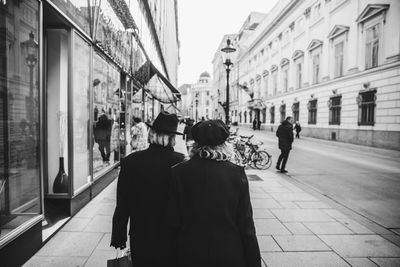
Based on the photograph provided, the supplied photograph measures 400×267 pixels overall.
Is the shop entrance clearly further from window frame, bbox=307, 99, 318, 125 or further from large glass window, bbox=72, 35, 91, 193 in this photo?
window frame, bbox=307, 99, 318, 125

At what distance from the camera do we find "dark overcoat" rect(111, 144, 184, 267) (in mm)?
2246

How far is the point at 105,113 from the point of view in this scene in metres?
7.98

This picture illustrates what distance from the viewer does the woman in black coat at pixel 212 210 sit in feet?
6.14

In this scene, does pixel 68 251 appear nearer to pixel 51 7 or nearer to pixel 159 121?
pixel 159 121

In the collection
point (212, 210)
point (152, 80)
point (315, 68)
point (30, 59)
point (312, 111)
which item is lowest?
point (212, 210)

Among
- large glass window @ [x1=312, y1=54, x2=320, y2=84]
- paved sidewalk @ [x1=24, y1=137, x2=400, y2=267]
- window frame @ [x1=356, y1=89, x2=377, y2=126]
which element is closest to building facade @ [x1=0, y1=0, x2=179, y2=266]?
paved sidewalk @ [x1=24, y1=137, x2=400, y2=267]

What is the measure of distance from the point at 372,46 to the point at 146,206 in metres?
21.3

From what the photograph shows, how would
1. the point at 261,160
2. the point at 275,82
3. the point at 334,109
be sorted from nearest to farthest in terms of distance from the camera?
the point at 261,160 < the point at 334,109 < the point at 275,82

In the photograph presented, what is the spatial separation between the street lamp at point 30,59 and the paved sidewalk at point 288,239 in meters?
1.86

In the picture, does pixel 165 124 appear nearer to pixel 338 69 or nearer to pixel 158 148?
pixel 158 148

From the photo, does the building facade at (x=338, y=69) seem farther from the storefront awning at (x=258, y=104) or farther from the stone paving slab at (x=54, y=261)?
the stone paving slab at (x=54, y=261)

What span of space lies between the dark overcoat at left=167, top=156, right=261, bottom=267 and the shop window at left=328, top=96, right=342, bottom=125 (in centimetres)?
2247

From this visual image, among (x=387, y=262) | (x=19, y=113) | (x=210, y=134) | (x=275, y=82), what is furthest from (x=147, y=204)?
(x=275, y=82)

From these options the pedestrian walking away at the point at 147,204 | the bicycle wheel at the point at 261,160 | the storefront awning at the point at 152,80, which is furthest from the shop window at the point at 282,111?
the pedestrian walking away at the point at 147,204
